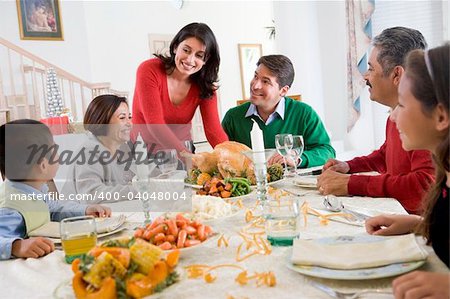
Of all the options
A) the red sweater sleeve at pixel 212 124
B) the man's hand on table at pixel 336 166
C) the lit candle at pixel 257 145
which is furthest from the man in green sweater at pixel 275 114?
the lit candle at pixel 257 145

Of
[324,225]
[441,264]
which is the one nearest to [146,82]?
[324,225]

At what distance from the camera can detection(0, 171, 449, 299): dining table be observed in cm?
78

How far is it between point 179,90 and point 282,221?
1587 millimetres

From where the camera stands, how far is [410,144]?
0.96 meters

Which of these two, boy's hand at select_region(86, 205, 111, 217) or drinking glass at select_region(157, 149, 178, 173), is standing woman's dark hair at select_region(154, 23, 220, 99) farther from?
boy's hand at select_region(86, 205, 111, 217)

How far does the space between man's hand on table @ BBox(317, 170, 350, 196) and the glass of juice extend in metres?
0.83

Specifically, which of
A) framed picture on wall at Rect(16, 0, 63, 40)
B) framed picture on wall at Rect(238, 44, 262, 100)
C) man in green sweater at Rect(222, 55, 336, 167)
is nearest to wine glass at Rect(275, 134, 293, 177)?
man in green sweater at Rect(222, 55, 336, 167)

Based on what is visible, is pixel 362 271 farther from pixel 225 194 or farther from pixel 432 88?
pixel 225 194

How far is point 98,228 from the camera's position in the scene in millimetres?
1245

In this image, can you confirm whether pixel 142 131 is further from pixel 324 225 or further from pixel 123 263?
pixel 123 263

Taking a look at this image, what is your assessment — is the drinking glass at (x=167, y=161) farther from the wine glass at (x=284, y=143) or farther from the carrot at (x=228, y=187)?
the wine glass at (x=284, y=143)

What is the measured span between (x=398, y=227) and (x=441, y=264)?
8.6 inches

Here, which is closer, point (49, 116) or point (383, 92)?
point (383, 92)

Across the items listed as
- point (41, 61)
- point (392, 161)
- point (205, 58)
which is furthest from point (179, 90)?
point (41, 61)
